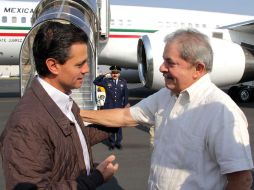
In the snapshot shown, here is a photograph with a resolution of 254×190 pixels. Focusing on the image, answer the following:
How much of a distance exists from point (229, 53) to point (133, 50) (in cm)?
413

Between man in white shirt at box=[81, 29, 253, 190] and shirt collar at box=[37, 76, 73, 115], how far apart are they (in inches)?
25.3

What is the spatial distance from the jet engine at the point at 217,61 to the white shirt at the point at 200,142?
695cm

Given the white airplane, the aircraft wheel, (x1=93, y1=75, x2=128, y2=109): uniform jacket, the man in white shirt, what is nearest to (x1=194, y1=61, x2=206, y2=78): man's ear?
the man in white shirt

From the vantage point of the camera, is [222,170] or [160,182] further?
[160,182]

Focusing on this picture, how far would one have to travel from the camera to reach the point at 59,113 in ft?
5.41

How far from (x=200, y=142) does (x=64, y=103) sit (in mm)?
739

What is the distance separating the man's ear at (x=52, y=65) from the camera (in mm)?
1669

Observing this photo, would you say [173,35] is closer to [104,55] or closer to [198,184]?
[198,184]

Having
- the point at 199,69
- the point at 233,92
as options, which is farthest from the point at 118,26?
the point at 199,69

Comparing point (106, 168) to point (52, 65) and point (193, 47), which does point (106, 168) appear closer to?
point (52, 65)

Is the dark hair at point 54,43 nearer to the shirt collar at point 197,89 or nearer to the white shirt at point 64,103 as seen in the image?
the white shirt at point 64,103

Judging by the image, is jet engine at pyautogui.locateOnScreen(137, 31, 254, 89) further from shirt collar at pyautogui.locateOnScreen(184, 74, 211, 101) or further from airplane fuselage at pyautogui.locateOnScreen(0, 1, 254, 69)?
shirt collar at pyautogui.locateOnScreen(184, 74, 211, 101)

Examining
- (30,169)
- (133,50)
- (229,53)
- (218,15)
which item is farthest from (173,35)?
(218,15)

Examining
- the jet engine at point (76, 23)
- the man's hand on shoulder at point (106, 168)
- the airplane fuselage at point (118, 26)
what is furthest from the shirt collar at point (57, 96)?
the airplane fuselage at point (118, 26)
